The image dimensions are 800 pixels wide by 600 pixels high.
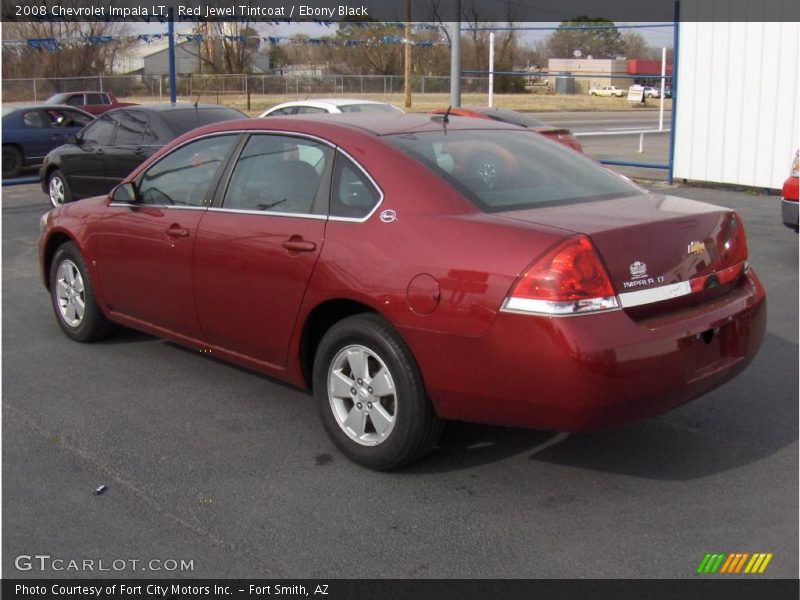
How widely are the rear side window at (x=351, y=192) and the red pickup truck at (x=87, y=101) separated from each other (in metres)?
25.8

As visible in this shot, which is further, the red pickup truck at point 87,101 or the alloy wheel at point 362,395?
the red pickup truck at point 87,101

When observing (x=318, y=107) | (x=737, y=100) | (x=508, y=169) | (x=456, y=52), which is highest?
(x=456, y=52)

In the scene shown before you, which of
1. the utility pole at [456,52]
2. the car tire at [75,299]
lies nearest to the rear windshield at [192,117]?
the car tire at [75,299]

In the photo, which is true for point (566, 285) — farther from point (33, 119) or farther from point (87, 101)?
point (87, 101)

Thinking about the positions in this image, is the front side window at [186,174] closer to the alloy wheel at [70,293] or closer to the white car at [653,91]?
the alloy wheel at [70,293]

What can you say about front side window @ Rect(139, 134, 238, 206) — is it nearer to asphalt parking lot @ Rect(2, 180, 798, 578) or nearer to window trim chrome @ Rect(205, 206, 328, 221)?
window trim chrome @ Rect(205, 206, 328, 221)

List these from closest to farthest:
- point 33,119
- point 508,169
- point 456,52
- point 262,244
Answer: point 508,169, point 262,244, point 456,52, point 33,119

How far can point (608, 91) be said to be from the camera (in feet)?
186

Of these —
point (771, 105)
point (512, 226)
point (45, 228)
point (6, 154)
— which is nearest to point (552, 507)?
point (512, 226)

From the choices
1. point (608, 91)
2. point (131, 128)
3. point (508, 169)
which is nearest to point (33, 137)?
point (131, 128)

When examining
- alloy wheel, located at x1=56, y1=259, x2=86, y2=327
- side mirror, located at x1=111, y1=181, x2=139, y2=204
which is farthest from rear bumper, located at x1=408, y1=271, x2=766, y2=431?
alloy wheel, located at x1=56, y1=259, x2=86, y2=327

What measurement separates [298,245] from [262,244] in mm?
289

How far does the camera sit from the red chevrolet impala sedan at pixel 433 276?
3826mm

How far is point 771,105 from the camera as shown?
1379cm
